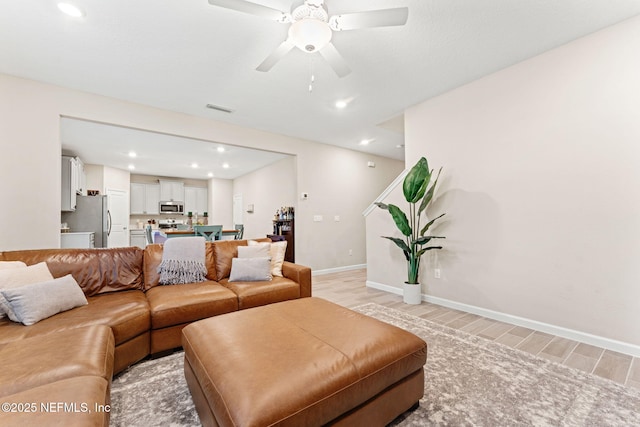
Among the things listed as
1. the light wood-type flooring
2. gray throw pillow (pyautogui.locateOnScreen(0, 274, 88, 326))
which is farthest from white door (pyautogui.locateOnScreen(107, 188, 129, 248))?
the light wood-type flooring

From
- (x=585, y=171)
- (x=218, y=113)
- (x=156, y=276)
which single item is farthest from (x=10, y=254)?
(x=585, y=171)

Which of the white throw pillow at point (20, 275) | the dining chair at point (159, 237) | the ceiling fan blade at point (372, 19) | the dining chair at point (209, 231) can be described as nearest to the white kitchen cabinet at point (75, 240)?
the dining chair at point (159, 237)

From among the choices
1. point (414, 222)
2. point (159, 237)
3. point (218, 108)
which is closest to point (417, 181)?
point (414, 222)

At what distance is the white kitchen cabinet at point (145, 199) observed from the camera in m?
8.61

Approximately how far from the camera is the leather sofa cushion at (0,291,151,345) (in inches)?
66.9

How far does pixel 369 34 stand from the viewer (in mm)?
2496

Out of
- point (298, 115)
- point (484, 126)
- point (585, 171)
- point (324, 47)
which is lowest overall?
point (585, 171)

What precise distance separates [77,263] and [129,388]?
4.46ft

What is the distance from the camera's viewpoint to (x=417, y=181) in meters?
3.37

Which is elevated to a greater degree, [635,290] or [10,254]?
[10,254]

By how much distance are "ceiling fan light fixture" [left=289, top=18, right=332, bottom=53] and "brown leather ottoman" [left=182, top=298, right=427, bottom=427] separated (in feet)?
6.54

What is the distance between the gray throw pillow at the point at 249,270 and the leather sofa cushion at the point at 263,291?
0.08 m

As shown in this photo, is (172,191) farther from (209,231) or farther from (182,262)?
(182,262)

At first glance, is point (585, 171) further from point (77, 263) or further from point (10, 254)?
point (10, 254)
